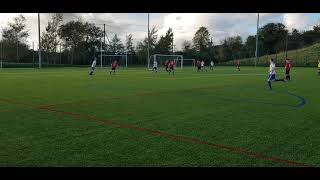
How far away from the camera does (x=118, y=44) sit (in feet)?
283

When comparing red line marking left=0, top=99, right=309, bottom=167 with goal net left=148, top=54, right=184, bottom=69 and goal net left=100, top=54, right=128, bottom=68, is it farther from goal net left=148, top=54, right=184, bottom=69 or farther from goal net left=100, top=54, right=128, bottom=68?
goal net left=100, top=54, right=128, bottom=68

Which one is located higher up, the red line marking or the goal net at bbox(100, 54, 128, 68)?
the goal net at bbox(100, 54, 128, 68)

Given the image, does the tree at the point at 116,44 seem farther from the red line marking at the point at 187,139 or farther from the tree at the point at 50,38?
the red line marking at the point at 187,139

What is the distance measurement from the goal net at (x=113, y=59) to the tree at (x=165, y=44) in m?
22.7

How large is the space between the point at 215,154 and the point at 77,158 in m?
2.06

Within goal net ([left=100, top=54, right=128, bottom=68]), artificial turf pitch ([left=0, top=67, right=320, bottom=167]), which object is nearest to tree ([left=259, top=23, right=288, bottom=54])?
goal net ([left=100, top=54, right=128, bottom=68])

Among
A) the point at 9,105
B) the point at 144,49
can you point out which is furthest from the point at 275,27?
the point at 9,105

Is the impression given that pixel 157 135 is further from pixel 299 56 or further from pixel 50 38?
pixel 299 56

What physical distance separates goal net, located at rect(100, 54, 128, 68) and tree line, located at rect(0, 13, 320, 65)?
415 centimetres

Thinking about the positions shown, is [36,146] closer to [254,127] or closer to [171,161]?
[171,161]

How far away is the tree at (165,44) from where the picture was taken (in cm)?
9138

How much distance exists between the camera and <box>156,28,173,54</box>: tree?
300 ft

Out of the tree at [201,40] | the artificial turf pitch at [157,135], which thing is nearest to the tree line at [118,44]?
the tree at [201,40]

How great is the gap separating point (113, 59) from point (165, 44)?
108 ft
